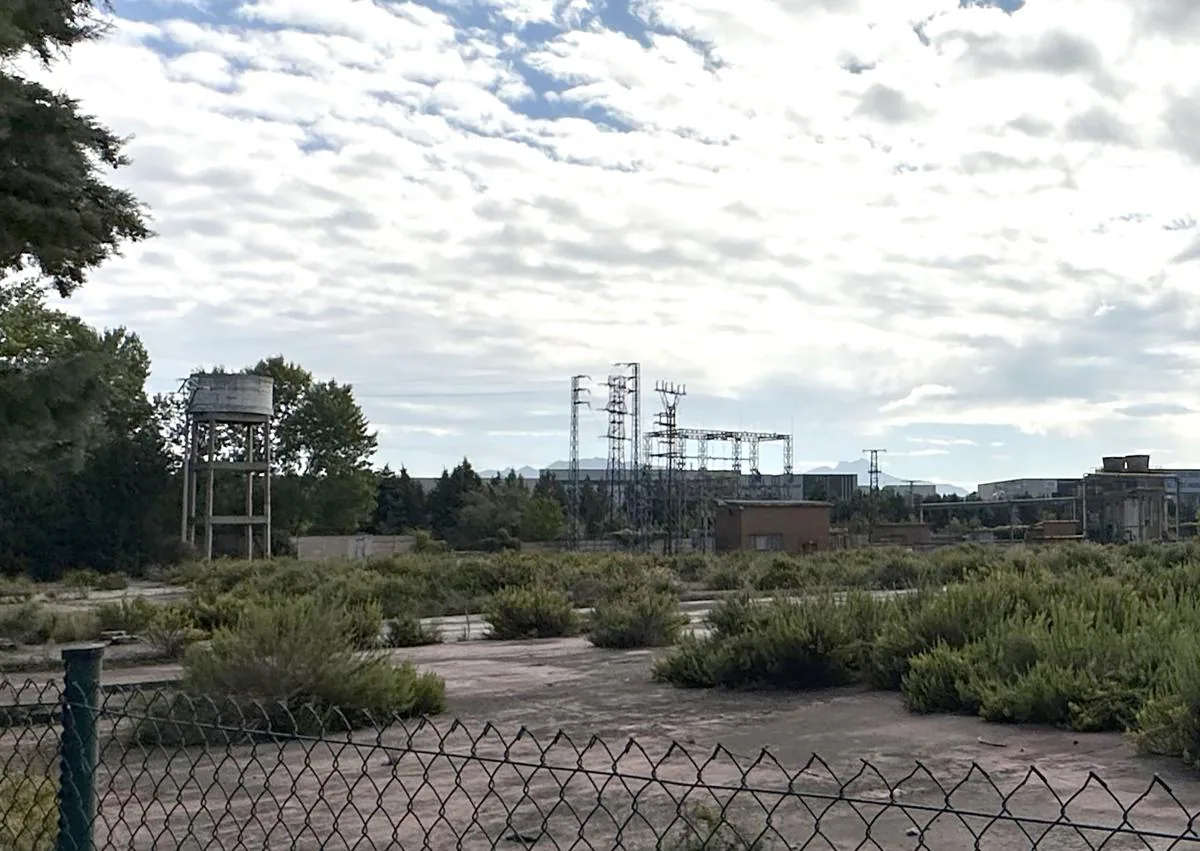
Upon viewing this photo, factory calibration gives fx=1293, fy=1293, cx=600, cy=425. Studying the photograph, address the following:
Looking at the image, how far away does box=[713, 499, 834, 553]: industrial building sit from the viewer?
60.0m

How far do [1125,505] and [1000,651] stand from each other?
57.1 metres

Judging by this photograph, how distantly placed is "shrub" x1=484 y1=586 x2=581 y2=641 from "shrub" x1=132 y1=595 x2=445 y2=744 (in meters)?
9.24

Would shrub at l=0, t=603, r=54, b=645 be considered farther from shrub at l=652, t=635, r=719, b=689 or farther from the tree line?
shrub at l=652, t=635, r=719, b=689

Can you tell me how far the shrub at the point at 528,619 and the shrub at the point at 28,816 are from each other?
1350cm

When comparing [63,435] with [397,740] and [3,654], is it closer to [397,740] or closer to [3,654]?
[397,740]

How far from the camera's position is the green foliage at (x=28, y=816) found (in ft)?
18.4

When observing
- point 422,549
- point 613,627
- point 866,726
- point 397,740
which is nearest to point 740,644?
point 866,726

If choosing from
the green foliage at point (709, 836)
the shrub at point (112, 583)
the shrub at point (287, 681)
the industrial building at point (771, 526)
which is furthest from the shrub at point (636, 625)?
the industrial building at point (771, 526)

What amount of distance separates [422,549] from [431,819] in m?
53.8

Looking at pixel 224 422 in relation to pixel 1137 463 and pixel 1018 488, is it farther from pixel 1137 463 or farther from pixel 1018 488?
pixel 1018 488

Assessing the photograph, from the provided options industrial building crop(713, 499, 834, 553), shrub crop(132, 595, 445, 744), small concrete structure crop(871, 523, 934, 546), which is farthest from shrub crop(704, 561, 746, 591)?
small concrete structure crop(871, 523, 934, 546)

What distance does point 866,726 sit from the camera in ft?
32.1

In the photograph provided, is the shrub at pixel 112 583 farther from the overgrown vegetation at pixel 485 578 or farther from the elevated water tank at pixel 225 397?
the elevated water tank at pixel 225 397

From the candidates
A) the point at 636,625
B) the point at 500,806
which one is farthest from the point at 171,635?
the point at 500,806
